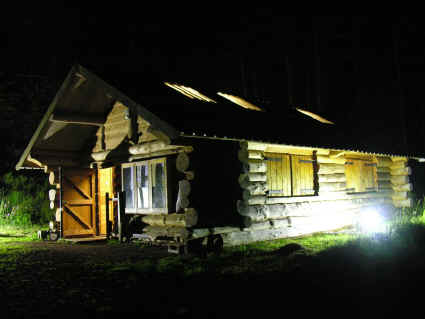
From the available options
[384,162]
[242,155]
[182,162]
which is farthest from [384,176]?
[182,162]

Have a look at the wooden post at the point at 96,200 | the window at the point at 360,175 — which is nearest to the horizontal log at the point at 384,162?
the window at the point at 360,175

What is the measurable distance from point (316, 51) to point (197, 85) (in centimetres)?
2172

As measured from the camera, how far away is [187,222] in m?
10.7

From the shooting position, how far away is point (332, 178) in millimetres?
15016

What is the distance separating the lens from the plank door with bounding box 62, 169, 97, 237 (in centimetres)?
1471

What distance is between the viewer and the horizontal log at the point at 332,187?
14.5 m

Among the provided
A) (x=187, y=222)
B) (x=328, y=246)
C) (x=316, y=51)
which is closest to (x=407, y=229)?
(x=328, y=246)

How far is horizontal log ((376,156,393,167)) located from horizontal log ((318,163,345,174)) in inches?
129

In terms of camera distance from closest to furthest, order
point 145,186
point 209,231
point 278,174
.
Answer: point 209,231
point 145,186
point 278,174

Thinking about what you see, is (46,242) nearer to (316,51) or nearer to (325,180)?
(325,180)

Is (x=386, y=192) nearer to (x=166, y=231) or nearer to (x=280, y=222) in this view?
(x=280, y=222)

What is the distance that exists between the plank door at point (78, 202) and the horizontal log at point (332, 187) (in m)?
7.88

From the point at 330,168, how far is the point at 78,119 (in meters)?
8.48

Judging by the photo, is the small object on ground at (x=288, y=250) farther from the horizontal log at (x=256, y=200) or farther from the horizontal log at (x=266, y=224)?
the horizontal log at (x=256, y=200)
